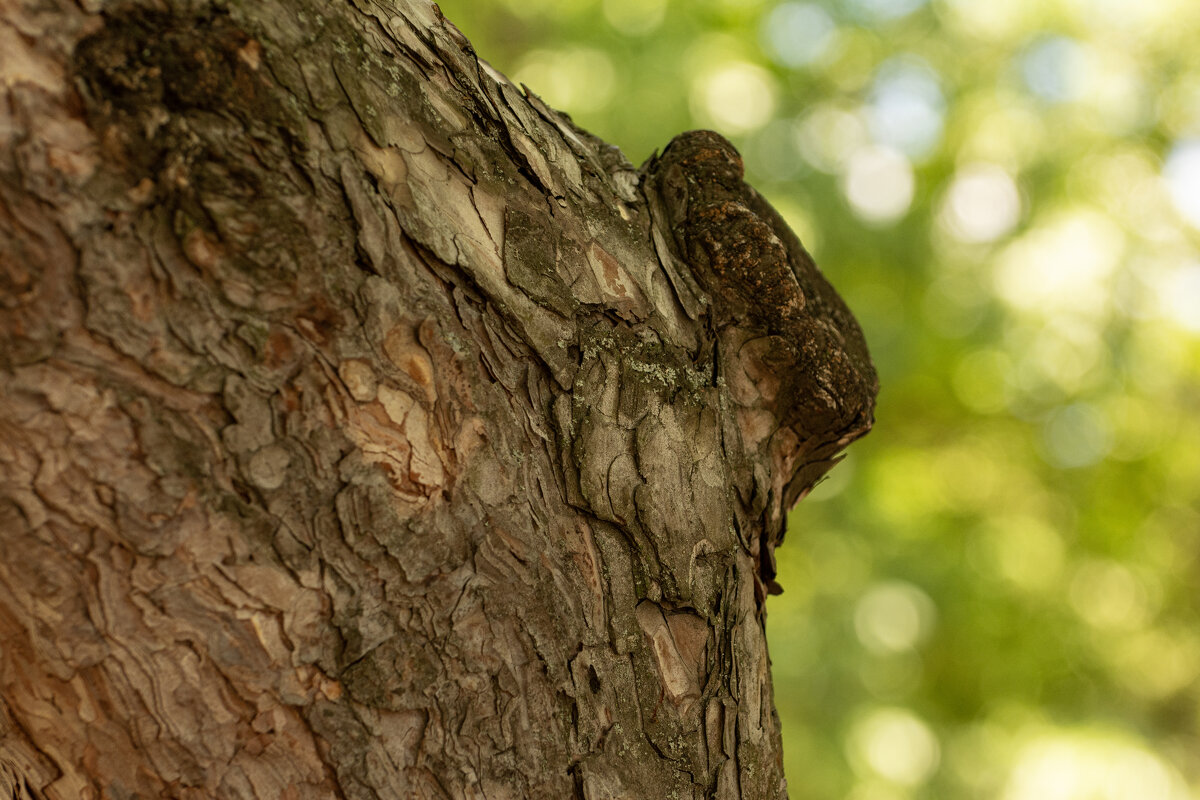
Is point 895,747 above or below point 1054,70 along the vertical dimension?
below

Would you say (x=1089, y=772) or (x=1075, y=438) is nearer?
(x=1089, y=772)

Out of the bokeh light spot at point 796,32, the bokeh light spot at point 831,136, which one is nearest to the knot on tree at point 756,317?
the bokeh light spot at point 831,136

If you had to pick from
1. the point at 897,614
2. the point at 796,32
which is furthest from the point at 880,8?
the point at 897,614

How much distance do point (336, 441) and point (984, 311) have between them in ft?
13.3

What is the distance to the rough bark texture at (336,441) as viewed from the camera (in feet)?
2.45

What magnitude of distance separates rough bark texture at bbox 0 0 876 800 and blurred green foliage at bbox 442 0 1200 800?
3.14 metres

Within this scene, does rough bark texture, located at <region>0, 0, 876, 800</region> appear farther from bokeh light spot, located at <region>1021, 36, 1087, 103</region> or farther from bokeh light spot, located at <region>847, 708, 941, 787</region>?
bokeh light spot, located at <region>1021, 36, 1087, 103</region>

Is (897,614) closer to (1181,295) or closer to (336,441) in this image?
(1181,295)

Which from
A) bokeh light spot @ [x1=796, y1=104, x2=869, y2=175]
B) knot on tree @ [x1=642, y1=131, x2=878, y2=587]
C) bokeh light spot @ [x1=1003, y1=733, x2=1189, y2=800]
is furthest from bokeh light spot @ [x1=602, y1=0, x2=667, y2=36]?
bokeh light spot @ [x1=1003, y1=733, x2=1189, y2=800]

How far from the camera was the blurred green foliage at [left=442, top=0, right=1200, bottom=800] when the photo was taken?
13.5ft

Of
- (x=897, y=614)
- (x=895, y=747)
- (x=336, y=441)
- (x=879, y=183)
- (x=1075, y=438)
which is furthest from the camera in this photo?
(x=1075, y=438)

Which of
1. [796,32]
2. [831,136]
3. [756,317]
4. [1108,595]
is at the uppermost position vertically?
[796,32]

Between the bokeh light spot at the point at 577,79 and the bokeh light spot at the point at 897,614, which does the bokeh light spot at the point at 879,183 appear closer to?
the bokeh light spot at the point at 577,79

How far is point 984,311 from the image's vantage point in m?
4.25
